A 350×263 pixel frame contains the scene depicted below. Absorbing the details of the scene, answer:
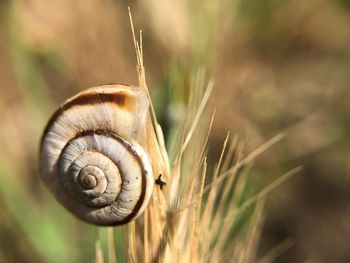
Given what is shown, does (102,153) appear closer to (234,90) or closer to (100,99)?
(100,99)

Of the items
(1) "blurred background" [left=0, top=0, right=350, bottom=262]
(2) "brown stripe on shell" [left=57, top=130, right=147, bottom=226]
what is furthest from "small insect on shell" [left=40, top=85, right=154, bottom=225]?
(1) "blurred background" [left=0, top=0, right=350, bottom=262]

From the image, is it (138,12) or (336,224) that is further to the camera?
(336,224)

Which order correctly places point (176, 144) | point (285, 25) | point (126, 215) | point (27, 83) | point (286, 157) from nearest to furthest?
point (126, 215) → point (176, 144) → point (27, 83) → point (286, 157) → point (285, 25)

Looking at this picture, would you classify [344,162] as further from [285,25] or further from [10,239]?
[10,239]

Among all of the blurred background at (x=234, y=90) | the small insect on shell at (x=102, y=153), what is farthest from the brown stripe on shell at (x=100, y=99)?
the blurred background at (x=234, y=90)

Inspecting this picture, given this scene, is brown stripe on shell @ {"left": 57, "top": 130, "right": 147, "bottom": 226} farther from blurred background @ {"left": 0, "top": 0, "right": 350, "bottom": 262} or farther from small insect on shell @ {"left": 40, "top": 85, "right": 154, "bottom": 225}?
blurred background @ {"left": 0, "top": 0, "right": 350, "bottom": 262}

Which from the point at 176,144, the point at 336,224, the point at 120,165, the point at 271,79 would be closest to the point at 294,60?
the point at 271,79
